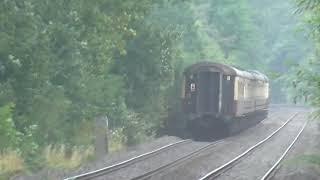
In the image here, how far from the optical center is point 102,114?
2381 centimetres

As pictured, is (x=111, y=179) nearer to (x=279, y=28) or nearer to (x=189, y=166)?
(x=189, y=166)

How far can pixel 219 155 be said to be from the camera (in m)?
23.1

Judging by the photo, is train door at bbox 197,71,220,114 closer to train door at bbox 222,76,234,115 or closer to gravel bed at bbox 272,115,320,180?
train door at bbox 222,76,234,115

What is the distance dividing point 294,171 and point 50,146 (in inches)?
283

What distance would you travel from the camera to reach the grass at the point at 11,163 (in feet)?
52.9

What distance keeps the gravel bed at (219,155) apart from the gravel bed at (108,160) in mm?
2148

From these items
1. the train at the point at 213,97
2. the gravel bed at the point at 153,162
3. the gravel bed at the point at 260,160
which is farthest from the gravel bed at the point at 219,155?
the train at the point at 213,97

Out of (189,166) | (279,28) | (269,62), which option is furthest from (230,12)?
(189,166)

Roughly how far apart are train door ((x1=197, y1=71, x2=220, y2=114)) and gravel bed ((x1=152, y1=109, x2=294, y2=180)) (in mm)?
1705

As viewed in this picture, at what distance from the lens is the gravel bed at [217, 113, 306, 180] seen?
1833cm

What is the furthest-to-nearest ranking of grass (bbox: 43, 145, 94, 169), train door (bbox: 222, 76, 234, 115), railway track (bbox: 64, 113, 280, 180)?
train door (bbox: 222, 76, 234, 115), grass (bbox: 43, 145, 94, 169), railway track (bbox: 64, 113, 280, 180)

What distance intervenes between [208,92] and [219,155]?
7.39 meters

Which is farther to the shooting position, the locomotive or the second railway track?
the locomotive

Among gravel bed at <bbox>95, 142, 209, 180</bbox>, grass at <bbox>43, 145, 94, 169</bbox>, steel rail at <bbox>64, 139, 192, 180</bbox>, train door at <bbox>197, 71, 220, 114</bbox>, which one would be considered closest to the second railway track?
steel rail at <bbox>64, 139, 192, 180</bbox>
